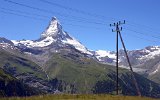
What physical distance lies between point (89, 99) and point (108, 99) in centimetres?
311

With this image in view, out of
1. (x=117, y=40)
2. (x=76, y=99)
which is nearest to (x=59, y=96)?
(x=76, y=99)

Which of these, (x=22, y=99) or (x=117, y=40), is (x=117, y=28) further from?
(x=22, y=99)

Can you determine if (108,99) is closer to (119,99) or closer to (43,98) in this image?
(119,99)

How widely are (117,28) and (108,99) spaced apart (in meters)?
37.5

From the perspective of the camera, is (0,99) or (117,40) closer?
(0,99)

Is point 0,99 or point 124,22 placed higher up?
point 124,22

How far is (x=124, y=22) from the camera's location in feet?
292

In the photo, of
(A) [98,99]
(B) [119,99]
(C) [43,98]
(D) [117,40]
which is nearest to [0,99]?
(C) [43,98]

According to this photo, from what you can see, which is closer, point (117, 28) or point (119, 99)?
point (119, 99)

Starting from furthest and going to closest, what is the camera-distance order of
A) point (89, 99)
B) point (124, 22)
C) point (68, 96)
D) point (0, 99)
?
point (124, 22)
point (68, 96)
point (89, 99)
point (0, 99)

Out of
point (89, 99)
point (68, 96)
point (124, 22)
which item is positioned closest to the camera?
point (89, 99)

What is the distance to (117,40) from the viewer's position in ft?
293

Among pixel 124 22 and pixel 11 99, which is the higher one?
pixel 124 22

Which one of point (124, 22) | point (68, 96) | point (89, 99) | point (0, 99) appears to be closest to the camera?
point (0, 99)
